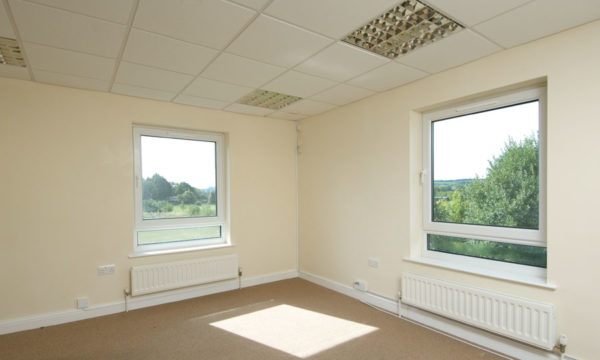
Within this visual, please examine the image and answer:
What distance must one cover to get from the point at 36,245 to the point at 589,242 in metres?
4.97

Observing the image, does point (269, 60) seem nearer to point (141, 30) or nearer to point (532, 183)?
point (141, 30)

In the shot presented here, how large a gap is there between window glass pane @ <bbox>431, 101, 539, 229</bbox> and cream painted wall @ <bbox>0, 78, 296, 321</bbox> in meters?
3.10

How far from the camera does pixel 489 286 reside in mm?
2658

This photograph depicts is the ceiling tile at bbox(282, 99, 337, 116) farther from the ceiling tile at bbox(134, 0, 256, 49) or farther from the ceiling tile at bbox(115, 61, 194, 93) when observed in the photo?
the ceiling tile at bbox(134, 0, 256, 49)

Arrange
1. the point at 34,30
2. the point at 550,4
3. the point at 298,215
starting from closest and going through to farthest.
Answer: the point at 550,4
the point at 34,30
the point at 298,215

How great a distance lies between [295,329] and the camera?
308 cm

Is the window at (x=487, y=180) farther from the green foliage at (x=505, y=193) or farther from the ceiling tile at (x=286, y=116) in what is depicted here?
the ceiling tile at (x=286, y=116)

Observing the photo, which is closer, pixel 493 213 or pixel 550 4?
pixel 550 4

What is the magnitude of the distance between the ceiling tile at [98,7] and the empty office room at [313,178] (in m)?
0.02

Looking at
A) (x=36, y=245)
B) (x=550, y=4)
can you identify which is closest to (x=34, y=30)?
(x=36, y=245)

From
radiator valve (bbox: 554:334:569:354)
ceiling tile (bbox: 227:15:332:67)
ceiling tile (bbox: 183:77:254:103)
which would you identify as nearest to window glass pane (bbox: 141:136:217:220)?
ceiling tile (bbox: 183:77:254:103)

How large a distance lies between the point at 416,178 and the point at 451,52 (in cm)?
134

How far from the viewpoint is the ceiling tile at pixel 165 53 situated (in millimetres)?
2295

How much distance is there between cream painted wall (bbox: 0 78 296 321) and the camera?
3.06m
